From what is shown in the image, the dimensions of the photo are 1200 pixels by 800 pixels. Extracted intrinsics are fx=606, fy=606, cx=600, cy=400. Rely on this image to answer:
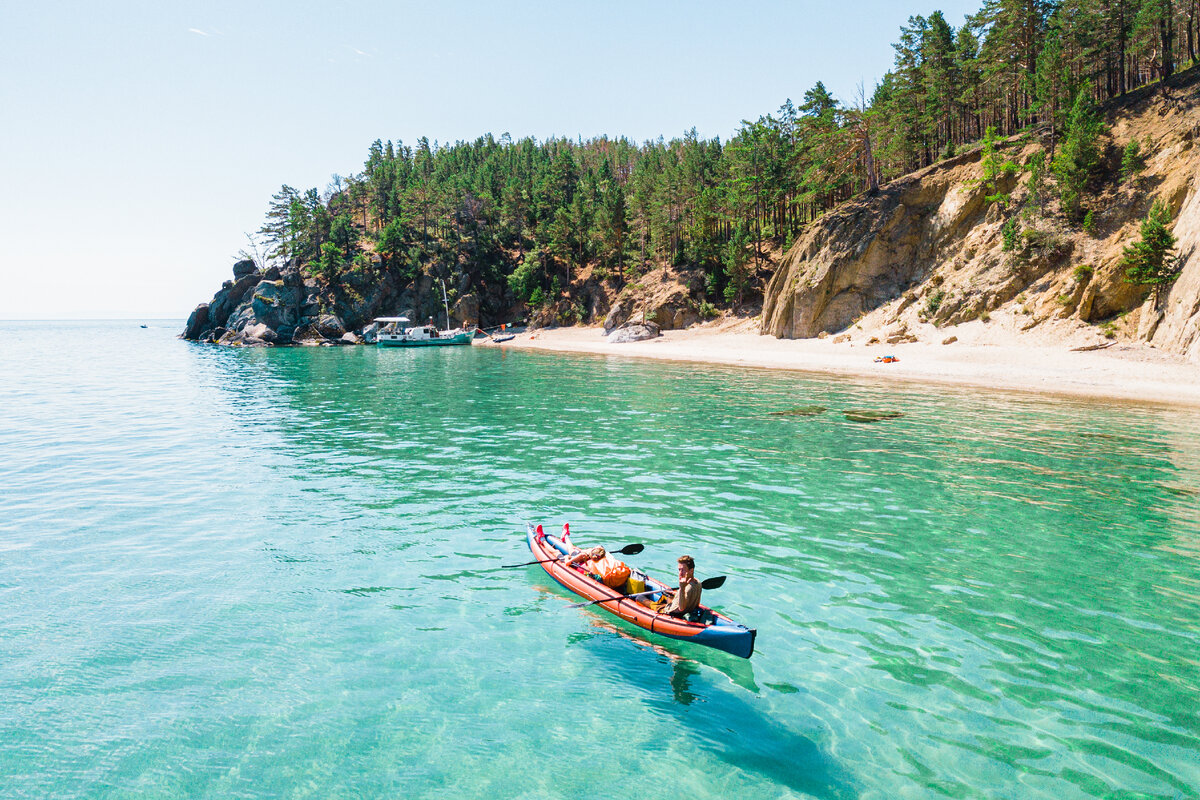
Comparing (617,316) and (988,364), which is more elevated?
(617,316)

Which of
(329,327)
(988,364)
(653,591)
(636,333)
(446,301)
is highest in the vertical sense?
(446,301)

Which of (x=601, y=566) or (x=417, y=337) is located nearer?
(x=601, y=566)

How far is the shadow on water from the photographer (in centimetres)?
729

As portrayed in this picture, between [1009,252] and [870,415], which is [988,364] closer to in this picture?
[1009,252]

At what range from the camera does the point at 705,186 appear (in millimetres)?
86875

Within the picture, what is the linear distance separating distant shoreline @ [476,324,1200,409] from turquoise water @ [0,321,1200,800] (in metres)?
9.42

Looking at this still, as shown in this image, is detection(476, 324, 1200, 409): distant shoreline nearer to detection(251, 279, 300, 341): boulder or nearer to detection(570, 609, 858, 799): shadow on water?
detection(570, 609, 858, 799): shadow on water

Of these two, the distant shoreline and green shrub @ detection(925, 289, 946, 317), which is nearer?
the distant shoreline

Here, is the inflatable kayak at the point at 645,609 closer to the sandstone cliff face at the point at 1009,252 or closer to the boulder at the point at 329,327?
the sandstone cliff face at the point at 1009,252

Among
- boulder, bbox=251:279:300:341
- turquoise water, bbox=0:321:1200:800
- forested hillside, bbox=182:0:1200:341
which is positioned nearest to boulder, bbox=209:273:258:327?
forested hillside, bbox=182:0:1200:341

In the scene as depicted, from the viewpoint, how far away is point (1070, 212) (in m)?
45.0

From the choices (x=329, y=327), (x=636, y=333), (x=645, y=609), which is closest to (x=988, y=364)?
(x=645, y=609)

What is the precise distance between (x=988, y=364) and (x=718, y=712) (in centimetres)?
4043

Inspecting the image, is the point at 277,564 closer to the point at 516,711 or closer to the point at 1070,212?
the point at 516,711
